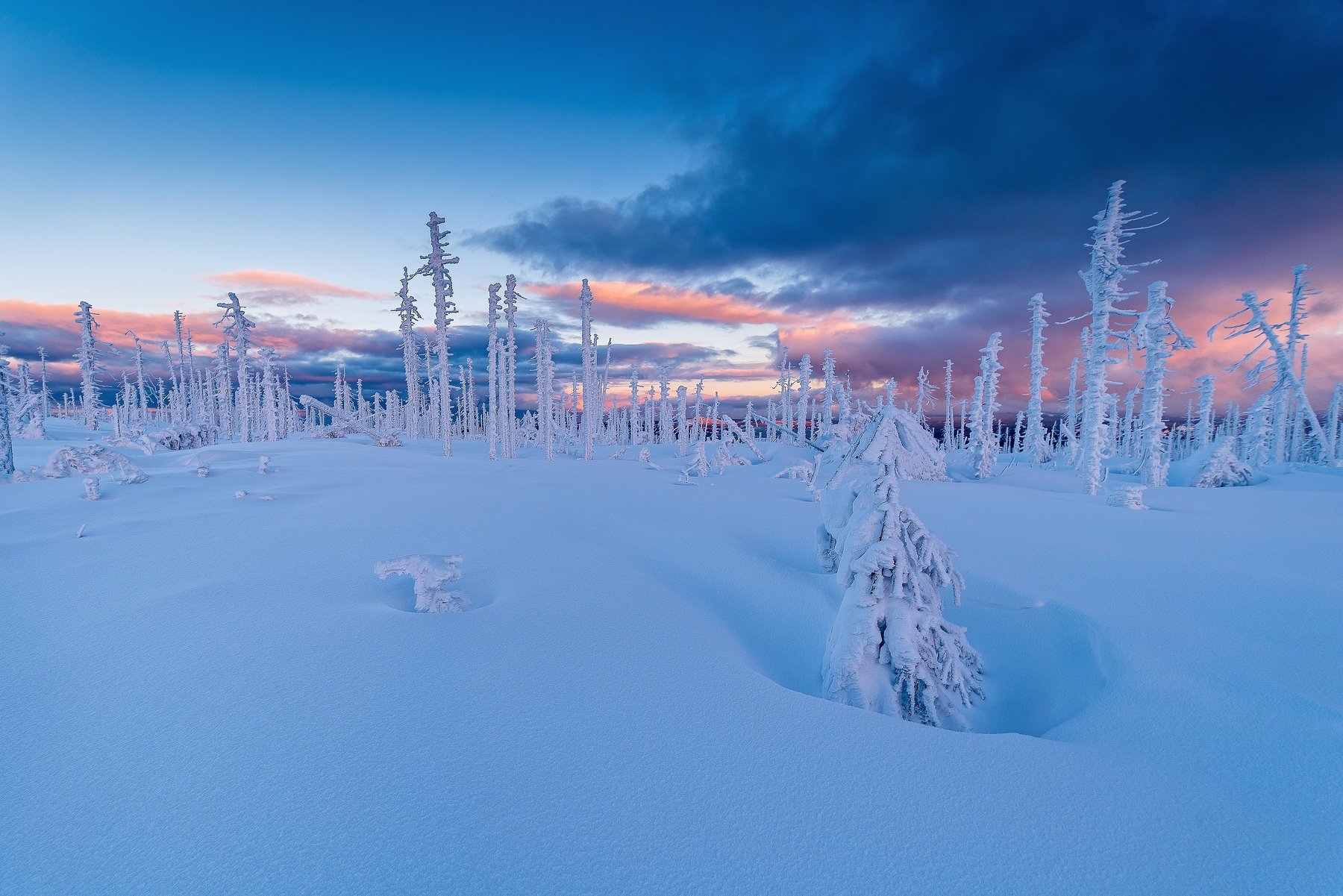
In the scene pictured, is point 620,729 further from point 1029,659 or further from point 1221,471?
point 1221,471

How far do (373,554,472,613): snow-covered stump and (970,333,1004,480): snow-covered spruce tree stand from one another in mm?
23783

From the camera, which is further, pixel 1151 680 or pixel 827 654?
pixel 827 654

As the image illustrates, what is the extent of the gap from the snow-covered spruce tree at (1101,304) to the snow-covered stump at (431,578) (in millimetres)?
18010

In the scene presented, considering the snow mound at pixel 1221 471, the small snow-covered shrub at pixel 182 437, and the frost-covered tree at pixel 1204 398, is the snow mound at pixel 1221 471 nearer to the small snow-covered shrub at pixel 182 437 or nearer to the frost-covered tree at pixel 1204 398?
the frost-covered tree at pixel 1204 398

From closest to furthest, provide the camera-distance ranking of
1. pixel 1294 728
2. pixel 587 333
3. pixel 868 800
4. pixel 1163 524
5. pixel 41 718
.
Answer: pixel 868 800 < pixel 41 718 < pixel 1294 728 < pixel 1163 524 < pixel 587 333

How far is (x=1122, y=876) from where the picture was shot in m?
2.20

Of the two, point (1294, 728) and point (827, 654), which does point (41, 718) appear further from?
point (1294, 728)

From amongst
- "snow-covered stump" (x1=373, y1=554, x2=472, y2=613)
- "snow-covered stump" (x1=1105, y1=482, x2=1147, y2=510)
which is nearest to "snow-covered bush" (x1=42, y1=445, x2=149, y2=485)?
"snow-covered stump" (x1=373, y1=554, x2=472, y2=613)

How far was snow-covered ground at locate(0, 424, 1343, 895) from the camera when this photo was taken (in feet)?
7.16

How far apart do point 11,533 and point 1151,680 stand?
481 inches

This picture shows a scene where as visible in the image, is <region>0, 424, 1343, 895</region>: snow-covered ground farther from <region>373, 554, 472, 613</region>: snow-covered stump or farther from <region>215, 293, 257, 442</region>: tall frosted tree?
<region>215, 293, 257, 442</region>: tall frosted tree

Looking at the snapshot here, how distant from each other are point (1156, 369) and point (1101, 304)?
4.24 m

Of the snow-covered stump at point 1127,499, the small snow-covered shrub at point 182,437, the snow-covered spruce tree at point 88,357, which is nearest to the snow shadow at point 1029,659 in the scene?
the snow-covered stump at point 1127,499

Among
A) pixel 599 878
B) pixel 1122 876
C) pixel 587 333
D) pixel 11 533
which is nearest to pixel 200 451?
pixel 11 533
